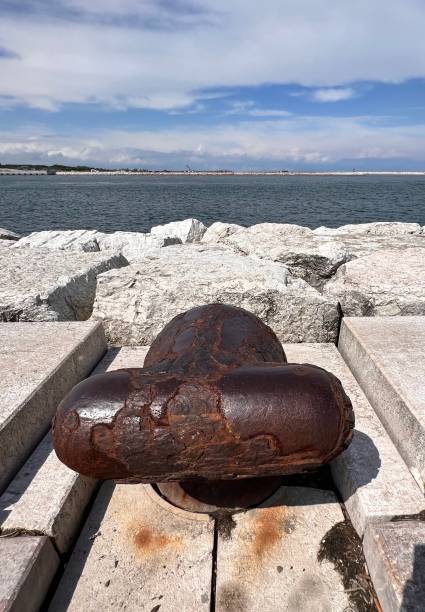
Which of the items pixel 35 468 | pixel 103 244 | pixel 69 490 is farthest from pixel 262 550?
pixel 103 244

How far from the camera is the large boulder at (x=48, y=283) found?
339cm

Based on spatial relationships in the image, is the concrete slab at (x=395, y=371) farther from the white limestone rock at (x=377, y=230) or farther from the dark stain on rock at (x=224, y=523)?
the white limestone rock at (x=377, y=230)

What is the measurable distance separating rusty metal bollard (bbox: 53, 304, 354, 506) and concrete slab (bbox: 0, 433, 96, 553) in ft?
1.33

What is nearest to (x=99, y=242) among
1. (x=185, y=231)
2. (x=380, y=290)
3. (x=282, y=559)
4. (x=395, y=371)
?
(x=185, y=231)

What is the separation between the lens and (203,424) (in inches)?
51.9

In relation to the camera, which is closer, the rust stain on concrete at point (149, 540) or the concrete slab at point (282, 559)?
the concrete slab at point (282, 559)

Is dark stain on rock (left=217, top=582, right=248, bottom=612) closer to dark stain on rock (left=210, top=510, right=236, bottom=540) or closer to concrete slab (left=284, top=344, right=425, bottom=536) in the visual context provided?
dark stain on rock (left=210, top=510, right=236, bottom=540)

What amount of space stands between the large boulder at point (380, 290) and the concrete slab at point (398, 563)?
6.66 feet

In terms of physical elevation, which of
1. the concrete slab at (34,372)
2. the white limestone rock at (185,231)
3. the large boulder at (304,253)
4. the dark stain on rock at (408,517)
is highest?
the large boulder at (304,253)

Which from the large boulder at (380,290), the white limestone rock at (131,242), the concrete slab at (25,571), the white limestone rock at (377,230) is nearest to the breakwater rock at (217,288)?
the large boulder at (380,290)

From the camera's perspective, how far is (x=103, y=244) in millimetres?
9734

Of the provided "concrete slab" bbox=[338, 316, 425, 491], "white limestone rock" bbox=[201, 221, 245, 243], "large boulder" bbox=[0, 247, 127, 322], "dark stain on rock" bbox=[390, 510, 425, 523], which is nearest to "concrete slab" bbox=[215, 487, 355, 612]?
"dark stain on rock" bbox=[390, 510, 425, 523]

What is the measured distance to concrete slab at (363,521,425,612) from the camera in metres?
1.34

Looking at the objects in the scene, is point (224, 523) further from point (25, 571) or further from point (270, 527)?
point (25, 571)
